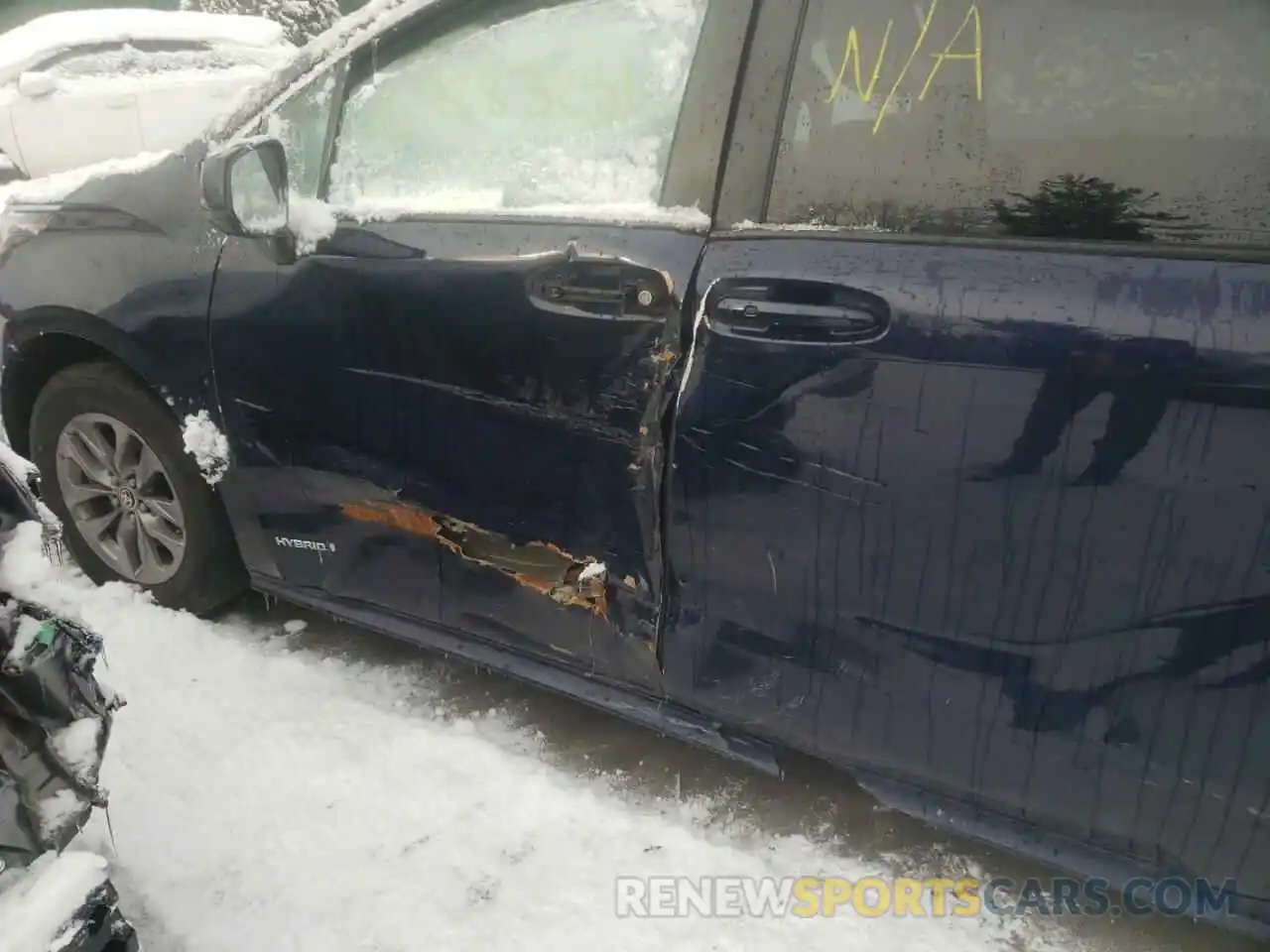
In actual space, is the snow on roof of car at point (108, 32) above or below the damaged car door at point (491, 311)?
above

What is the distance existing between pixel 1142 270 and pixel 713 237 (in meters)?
0.71

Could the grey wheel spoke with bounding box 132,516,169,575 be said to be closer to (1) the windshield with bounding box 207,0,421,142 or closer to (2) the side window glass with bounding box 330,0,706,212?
(1) the windshield with bounding box 207,0,421,142

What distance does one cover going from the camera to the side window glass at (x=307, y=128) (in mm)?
2260

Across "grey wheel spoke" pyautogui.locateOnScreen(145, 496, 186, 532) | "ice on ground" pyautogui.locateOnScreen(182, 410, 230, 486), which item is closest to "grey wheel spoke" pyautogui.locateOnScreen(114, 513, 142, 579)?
"grey wheel spoke" pyautogui.locateOnScreen(145, 496, 186, 532)

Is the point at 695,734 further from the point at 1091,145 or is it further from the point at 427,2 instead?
the point at 427,2

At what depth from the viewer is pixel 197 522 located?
272 cm

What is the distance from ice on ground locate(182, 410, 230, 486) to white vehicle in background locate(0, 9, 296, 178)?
609 cm

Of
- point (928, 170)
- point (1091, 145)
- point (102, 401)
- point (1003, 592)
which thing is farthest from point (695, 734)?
point (102, 401)

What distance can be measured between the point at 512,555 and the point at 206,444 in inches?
39.0

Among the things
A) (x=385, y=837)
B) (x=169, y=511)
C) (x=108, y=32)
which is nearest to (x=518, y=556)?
(x=385, y=837)

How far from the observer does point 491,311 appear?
1.96m

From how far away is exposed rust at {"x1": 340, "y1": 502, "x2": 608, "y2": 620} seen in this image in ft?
6.78

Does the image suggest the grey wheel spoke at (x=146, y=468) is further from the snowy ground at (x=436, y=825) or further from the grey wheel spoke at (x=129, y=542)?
the snowy ground at (x=436, y=825)

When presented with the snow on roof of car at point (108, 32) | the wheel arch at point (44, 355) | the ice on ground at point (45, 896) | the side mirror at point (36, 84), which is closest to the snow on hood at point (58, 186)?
the wheel arch at point (44, 355)
